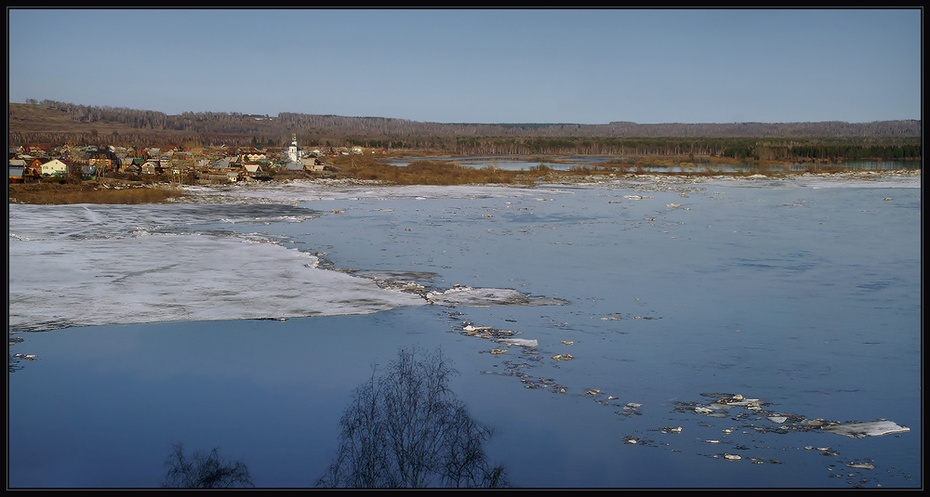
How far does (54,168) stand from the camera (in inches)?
1193

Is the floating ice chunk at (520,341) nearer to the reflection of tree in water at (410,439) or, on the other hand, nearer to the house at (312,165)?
the reflection of tree in water at (410,439)

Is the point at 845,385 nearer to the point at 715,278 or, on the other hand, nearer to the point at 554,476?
the point at 554,476

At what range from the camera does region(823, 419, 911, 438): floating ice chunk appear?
569 cm

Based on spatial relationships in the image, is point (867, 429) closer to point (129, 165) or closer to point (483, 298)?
point (483, 298)

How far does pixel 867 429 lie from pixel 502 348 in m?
3.25

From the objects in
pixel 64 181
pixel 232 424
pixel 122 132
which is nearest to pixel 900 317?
pixel 232 424

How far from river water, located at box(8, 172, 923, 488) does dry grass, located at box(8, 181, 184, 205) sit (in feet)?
23.5

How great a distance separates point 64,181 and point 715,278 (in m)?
22.0

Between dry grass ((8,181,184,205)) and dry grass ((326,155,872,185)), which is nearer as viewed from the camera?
dry grass ((8,181,184,205))

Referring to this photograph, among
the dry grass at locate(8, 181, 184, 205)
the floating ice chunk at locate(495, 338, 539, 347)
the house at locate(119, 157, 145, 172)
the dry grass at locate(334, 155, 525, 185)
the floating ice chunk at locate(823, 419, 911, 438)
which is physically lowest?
the floating ice chunk at locate(823, 419, 911, 438)

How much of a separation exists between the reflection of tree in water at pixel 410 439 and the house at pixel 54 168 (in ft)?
88.6

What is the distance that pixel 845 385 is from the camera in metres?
6.66

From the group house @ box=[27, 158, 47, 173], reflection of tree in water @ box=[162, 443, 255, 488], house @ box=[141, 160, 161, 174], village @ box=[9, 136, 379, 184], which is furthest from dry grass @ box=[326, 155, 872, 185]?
reflection of tree in water @ box=[162, 443, 255, 488]

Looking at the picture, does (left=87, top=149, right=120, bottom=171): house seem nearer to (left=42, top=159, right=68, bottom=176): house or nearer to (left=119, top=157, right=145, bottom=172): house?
(left=119, top=157, right=145, bottom=172): house
